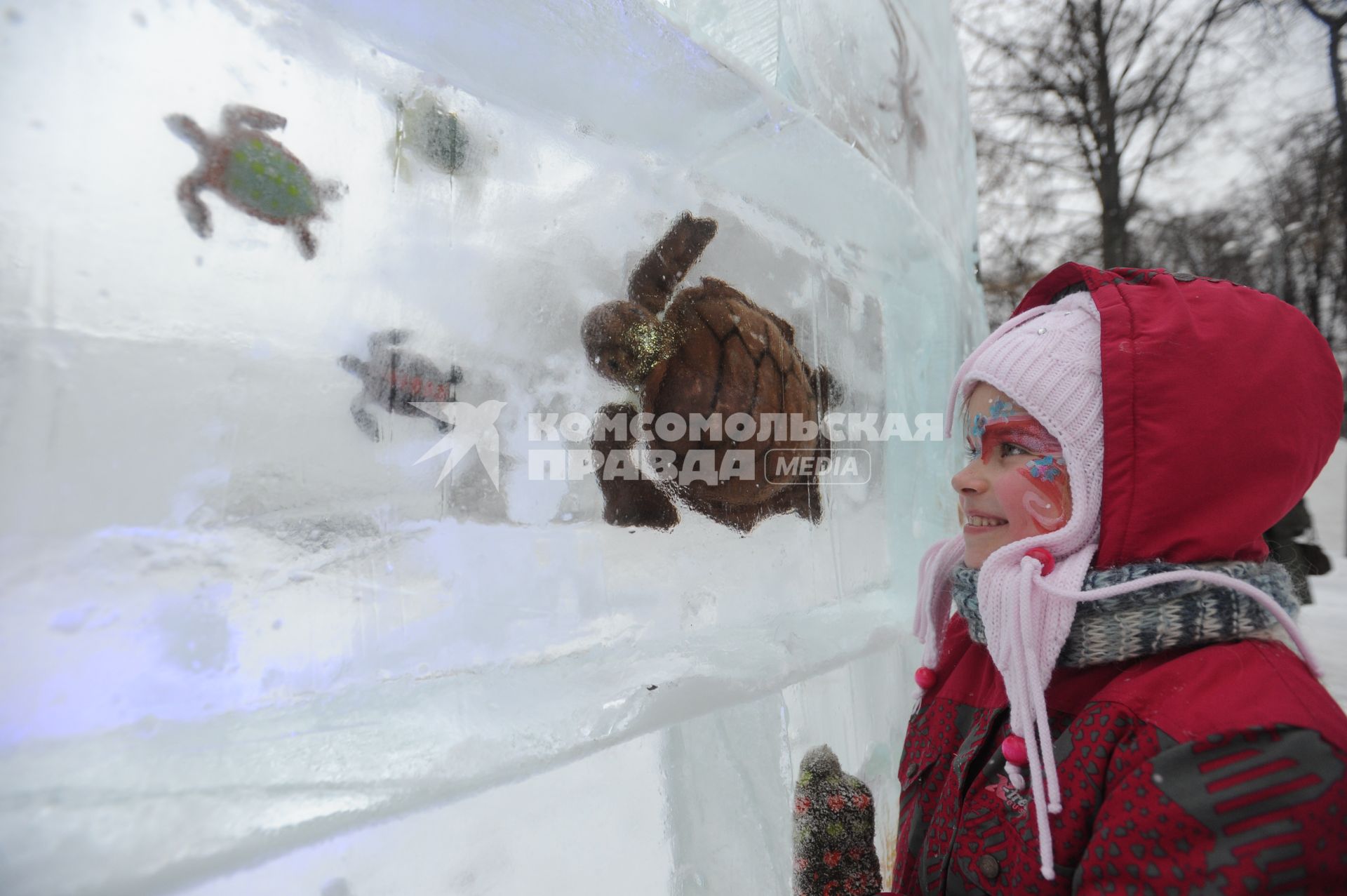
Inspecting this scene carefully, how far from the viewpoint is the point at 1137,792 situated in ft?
2.20

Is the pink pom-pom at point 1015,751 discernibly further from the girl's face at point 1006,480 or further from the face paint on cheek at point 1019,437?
the face paint on cheek at point 1019,437

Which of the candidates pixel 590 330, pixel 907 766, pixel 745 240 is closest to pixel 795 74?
pixel 745 240

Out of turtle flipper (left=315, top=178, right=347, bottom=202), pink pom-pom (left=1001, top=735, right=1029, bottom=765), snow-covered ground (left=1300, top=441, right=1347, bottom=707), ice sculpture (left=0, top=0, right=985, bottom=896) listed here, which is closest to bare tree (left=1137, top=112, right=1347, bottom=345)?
snow-covered ground (left=1300, top=441, right=1347, bottom=707)

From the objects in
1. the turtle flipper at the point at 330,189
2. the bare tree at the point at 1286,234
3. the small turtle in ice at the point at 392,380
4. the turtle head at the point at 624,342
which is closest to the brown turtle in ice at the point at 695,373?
the turtle head at the point at 624,342

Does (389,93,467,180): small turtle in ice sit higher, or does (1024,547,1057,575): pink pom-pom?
(389,93,467,180): small turtle in ice

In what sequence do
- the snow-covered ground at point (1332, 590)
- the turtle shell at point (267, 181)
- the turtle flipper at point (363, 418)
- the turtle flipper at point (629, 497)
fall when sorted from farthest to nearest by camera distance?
the snow-covered ground at point (1332, 590), the turtle flipper at point (629, 497), the turtle flipper at point (363, 418), the turtle shell at point (267, 181)

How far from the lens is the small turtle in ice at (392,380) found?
825mm

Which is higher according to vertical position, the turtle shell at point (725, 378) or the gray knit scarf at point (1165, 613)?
the turtle shell at point (725, 378)

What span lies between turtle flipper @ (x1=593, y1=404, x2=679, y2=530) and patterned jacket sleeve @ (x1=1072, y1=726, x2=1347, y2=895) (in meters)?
0.64

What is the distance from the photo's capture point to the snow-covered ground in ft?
10.5

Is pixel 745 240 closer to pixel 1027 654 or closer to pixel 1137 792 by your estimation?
pixel 1027 654

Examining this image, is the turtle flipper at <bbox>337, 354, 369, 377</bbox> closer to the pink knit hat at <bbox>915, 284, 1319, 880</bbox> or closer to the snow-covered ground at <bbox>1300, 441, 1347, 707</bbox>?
the pink knit hat at <bbox>915, 284, 1319, 880</bbox>

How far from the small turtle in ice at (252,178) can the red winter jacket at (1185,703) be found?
0.86m

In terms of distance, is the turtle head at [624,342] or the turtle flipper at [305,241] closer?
the turtle flipper at [305,241]
